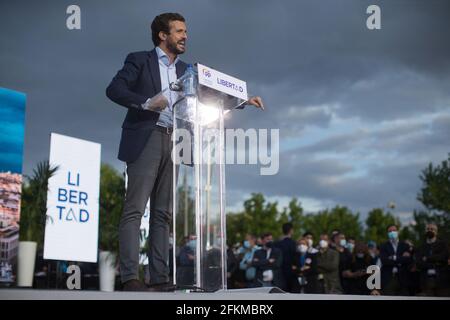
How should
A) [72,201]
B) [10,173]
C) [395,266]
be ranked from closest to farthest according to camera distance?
[10,173]
[72,201]
[395,266]

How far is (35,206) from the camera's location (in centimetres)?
881

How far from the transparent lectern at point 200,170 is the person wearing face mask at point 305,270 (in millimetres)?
7375

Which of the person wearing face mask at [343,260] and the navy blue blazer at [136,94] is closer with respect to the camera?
the navy blue blazer at [136,94]

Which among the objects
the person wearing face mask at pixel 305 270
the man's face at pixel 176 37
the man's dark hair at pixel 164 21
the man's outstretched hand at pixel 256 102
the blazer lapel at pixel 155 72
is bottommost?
the person wearing face mask at pixel 305 270

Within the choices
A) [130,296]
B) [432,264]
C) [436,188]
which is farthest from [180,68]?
[436,188]

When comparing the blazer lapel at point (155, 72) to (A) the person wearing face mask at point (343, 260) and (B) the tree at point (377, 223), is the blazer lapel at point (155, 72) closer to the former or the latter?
(A) the person wearing face mask at point (343, 260)

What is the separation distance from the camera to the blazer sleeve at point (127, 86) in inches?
140

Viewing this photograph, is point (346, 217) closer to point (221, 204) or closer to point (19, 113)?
point (19, 113)

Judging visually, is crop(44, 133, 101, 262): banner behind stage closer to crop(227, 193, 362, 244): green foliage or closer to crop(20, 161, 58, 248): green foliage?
crop(20, 161, 58, 248): green foliage

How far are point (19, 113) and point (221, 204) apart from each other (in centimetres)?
540

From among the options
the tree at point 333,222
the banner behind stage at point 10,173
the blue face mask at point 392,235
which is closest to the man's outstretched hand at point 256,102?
the banner behind stage at point 10,173

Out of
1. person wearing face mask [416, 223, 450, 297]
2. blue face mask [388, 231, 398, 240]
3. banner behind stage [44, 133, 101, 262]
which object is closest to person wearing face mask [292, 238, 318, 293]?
blue face mask [388, 231, 398, 240]

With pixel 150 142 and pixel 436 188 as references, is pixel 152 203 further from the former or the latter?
pixel 436 188

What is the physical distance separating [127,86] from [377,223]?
49.9m
